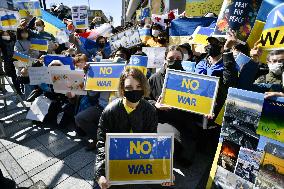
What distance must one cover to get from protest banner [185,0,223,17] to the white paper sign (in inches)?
198

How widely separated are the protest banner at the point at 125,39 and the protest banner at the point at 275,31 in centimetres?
423

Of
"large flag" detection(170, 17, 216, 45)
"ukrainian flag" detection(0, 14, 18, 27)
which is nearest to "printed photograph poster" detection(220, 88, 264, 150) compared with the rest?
"large flag" detection(170, 17, 216, 45)

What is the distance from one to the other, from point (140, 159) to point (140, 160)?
10 mm

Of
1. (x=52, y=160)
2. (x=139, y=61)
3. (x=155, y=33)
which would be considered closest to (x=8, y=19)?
(x=155, y=33)

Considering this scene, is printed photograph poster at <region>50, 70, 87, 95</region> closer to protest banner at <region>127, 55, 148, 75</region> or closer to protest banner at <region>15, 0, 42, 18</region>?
protest banner at <region>127, 55, 148, 75</region>

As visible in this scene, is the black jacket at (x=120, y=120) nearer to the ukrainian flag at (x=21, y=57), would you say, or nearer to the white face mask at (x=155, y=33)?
the ukrainian flag at (x=21, y=57)

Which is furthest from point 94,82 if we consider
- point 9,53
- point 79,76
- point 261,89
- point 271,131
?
point 9,53

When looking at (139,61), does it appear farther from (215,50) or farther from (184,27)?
(184,27)

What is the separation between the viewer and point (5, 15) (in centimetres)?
812

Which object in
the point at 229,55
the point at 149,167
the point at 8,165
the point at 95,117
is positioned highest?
the point at 229,55

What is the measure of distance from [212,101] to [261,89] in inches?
25.6

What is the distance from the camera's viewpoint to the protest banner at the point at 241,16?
3.72 metres

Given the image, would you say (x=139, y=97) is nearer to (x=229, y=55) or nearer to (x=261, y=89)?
(x=229, y=55)

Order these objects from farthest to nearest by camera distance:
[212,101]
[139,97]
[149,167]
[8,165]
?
[8,165]
[212,101]
[139,97]
[149,167]
